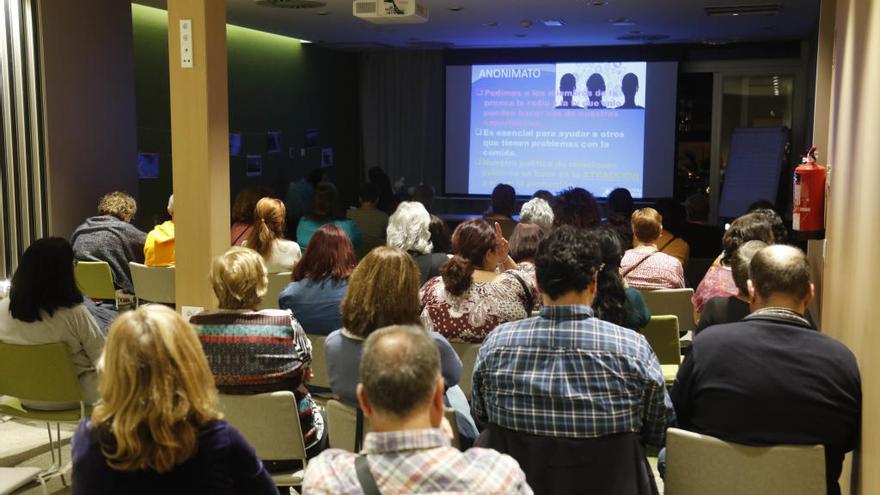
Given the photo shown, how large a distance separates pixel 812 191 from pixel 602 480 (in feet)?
8.47

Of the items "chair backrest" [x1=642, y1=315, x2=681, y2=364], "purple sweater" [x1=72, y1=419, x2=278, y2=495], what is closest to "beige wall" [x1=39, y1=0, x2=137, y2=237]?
"chair backrest" [x1=642, y1=315, x2=681, y2=364]

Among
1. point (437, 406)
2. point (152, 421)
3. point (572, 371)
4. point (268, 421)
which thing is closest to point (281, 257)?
point (268, 421)

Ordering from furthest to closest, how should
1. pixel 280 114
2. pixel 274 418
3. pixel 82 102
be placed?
1. pixel 280 114
2. pixel 82 102
3. pixel 274 418

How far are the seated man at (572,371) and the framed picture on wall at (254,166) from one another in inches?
341

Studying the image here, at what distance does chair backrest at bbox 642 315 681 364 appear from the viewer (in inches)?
151

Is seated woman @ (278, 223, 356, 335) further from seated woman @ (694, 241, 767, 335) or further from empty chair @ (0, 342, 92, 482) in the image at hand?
seated woman @ (694, 241, 767, 335)

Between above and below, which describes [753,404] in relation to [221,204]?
below

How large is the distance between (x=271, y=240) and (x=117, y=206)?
1.32 metres

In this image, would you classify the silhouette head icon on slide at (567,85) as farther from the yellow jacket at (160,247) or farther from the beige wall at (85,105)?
the yellow jacket at (160,247)

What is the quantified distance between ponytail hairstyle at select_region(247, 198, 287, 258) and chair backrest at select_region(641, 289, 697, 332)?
2.21m

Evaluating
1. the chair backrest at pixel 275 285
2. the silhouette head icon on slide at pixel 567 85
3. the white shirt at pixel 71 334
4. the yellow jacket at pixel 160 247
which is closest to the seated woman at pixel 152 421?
the white shirt at pixel 71 334

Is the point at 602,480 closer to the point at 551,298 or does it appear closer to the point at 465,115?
the point at 551,298

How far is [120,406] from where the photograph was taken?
1.82 meters

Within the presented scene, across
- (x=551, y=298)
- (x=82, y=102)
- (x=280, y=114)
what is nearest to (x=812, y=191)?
(x=551, y=298)
